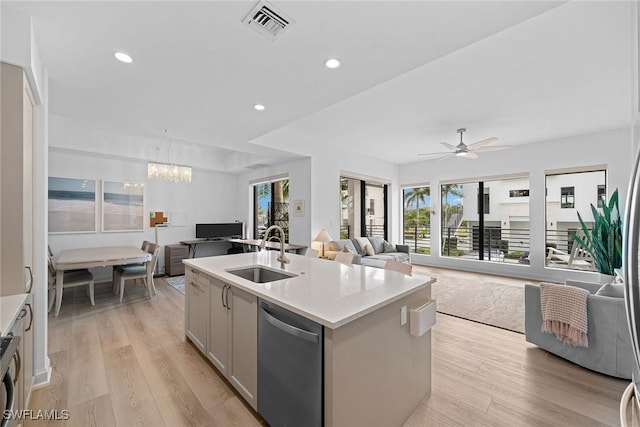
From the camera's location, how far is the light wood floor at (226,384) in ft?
5.91

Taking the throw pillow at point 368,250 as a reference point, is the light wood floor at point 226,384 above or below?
below

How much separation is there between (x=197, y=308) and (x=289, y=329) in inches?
61.0

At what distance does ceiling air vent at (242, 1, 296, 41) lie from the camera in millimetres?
1683

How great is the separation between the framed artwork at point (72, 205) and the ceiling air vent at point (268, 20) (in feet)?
16.9

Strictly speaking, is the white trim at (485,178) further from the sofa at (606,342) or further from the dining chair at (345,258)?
the dining chair at (345,258)

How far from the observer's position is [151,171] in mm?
4406

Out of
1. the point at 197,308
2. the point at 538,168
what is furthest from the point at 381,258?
the point at 197,308

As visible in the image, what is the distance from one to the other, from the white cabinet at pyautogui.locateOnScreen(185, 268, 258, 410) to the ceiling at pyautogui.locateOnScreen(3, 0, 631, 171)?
1.87 m

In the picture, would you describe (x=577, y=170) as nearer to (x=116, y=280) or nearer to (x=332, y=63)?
(x=332, y=63)

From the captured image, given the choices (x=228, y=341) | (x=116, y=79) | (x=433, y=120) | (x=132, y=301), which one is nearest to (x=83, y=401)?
(x=228, y=341)

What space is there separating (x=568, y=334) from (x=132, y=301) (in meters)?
5.40

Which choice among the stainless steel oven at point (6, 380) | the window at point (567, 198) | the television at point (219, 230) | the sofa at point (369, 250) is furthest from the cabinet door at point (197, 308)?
the window at point (567, 198)

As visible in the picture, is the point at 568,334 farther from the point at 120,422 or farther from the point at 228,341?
the point at 120,422

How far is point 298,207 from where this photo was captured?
5609mm
